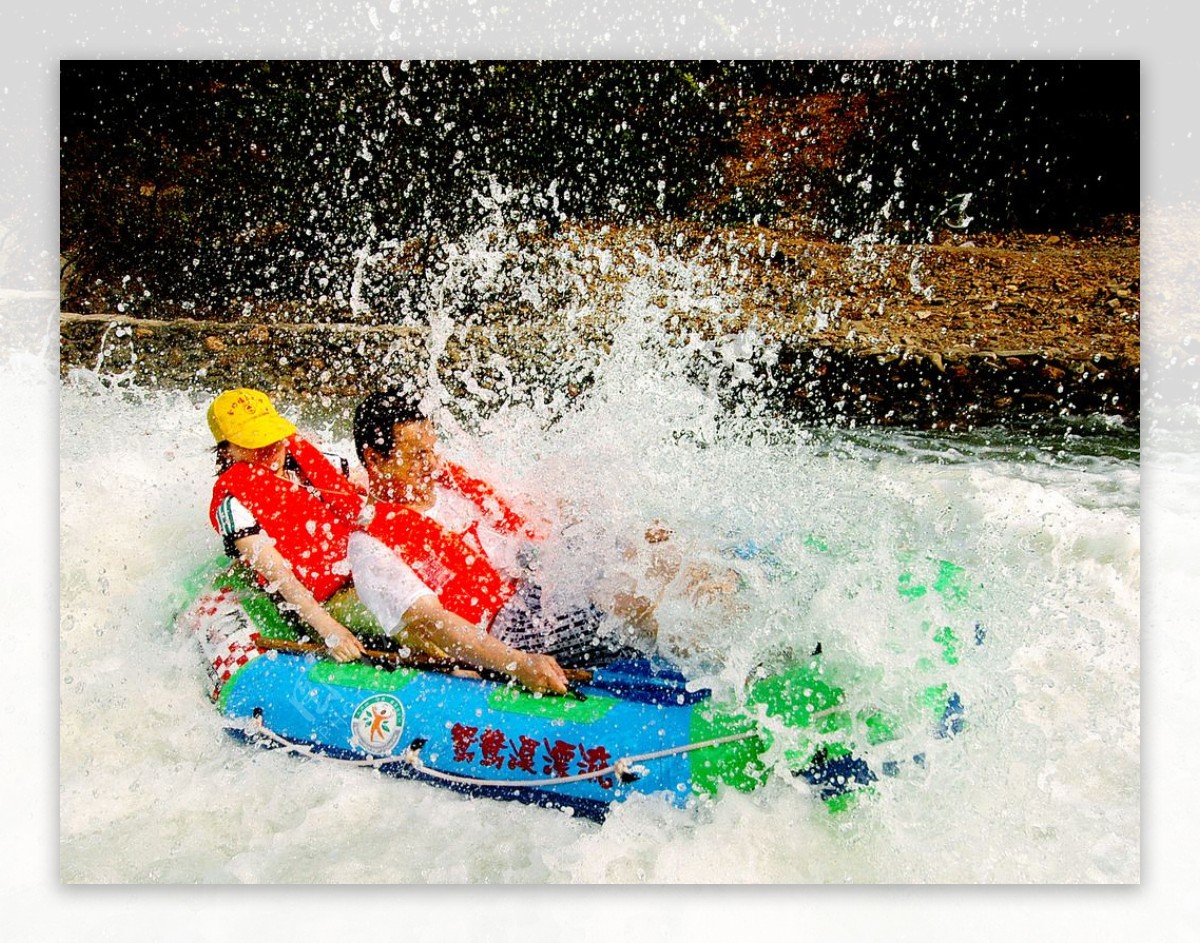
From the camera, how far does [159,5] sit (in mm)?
2490

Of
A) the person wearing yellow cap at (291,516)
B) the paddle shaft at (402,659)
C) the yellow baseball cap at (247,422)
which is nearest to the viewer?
the paddle shaft at (402,659)

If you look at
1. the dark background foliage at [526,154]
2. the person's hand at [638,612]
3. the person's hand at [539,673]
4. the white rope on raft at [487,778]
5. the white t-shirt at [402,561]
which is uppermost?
the dark background foliage at [526,154]

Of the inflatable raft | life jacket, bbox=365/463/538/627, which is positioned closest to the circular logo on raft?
the inflatable raft

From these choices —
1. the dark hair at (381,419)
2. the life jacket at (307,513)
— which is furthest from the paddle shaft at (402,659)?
the dark hair at (381,419)

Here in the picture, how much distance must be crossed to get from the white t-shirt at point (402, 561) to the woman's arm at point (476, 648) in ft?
0.09

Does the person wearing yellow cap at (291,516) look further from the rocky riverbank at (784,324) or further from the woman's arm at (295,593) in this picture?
the rocky riverbank at (784,324)

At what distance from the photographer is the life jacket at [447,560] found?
2.16 meters

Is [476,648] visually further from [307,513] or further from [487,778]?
[307,513]

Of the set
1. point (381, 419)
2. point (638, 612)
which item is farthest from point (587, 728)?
point (381, 419)

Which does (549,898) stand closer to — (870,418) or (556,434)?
(556,434)

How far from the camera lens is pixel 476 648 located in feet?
6.95

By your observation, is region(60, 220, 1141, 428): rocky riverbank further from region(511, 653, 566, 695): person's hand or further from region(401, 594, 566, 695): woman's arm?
region(511, 653, 566, 695): person's hand

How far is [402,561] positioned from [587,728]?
1.67 feet

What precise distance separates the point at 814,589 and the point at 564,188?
150 centimetres
